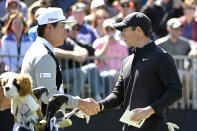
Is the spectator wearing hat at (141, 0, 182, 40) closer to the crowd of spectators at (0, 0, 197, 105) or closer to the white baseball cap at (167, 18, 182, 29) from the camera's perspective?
the crowd of spectators at (0, 0, 197, 105)

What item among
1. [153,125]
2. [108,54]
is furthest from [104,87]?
[153,125]

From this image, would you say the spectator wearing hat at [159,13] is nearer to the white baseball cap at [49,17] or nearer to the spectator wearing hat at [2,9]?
the spectator wearing hat at [2,9]

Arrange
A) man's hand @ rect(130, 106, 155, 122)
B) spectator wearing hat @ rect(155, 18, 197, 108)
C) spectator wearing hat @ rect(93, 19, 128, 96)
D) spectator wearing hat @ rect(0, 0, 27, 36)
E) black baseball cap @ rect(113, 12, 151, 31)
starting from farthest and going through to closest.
Answer: 1. spectator wearing hat @ rect(0, 0, 27, 36)
2. spectator wearing hat @ rect(155, 18, 197, 108)
3. spectator wearing hat @ rect(93, 19, 128, 96)
4. black baseball cap @ rect(113, 12, 151, 31)
5. man's hand @ rect(130, 106, 155, 122)

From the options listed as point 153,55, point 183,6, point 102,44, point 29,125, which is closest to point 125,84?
point 153,55

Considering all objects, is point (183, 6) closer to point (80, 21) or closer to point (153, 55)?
point (80, 21)

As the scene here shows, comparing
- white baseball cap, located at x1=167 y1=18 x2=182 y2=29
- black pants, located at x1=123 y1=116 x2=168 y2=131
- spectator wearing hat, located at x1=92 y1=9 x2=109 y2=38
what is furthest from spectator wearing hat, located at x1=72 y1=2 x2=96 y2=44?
black pants, located at x1=123 y1=116 x2=168 y2=131

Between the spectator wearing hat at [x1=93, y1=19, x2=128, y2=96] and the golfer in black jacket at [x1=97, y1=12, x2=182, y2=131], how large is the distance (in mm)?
4407

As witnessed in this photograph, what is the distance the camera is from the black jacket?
6668 mm

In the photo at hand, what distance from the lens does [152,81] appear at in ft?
22.3

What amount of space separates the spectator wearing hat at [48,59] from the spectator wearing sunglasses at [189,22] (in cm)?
668

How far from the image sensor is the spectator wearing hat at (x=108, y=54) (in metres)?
11.6

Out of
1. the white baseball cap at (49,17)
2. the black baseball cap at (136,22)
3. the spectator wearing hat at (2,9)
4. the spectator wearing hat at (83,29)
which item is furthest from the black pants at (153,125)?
the spectator wearing hat at (2,9)

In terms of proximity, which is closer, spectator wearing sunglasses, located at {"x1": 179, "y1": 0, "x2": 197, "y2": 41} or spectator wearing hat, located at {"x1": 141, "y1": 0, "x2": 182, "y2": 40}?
spectator wearing sunglasses, located at {"x1": 179, "y1": 0, "x2": 197, "y2": 41}

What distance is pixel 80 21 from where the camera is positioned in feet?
41.9
